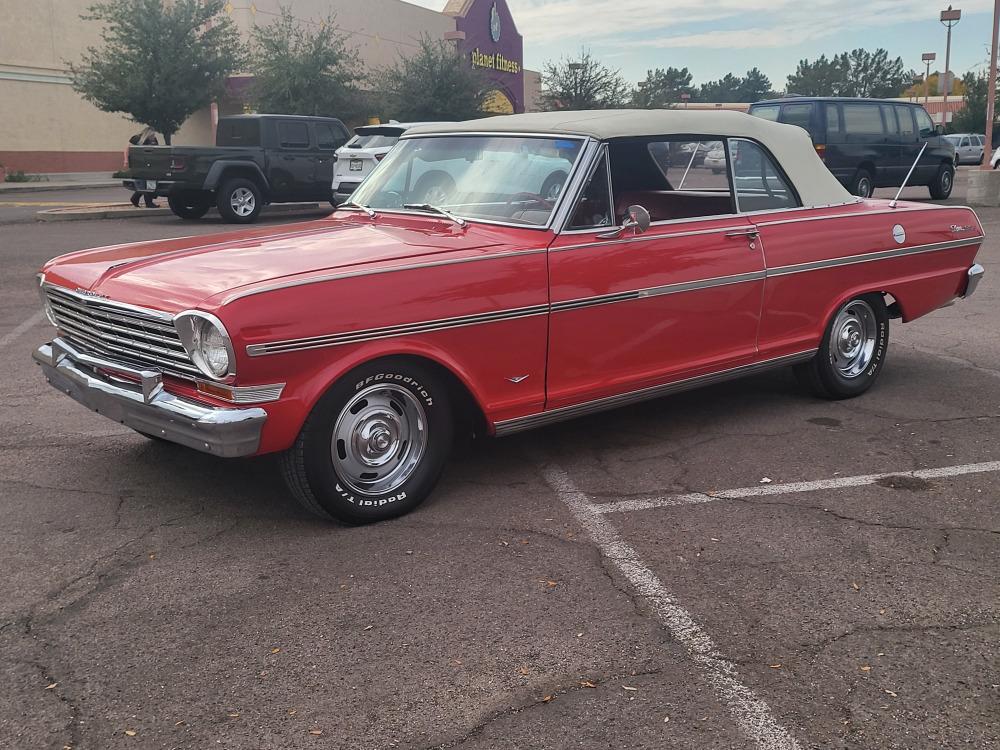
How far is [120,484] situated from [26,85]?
30914 millimetres

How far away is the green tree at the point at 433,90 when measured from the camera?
3312 centimetres

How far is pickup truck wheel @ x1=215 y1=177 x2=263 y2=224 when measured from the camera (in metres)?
17.6

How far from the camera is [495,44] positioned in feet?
151

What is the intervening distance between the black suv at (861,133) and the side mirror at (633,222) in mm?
14674

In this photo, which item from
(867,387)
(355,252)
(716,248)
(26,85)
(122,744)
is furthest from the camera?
(26,85)

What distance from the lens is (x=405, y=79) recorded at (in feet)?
109

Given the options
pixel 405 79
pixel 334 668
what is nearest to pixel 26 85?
pixel 405 79

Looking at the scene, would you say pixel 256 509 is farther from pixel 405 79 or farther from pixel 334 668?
pixel 405 79

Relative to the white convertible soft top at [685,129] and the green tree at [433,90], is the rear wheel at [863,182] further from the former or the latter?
the green tree at [433,90]

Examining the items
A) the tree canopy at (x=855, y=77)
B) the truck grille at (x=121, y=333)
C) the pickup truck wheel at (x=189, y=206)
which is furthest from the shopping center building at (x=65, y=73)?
the tree canopy at (x=855, y=77)

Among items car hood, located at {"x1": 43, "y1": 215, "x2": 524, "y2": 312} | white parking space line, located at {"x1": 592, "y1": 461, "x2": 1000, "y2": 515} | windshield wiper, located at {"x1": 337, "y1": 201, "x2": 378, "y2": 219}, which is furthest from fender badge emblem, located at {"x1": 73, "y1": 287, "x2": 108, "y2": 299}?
white parking space line, located at {"x1": 592, "y1": 461, "x2": 1000, "y2": 515}

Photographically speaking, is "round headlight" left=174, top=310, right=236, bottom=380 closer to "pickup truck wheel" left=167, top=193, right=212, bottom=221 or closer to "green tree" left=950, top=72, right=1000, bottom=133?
"pickup truck wheel" left=167, top=193, right=212, bottom=221

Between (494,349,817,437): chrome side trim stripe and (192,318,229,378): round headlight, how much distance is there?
1298 mm

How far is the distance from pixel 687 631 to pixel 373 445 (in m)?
→ 1.56
